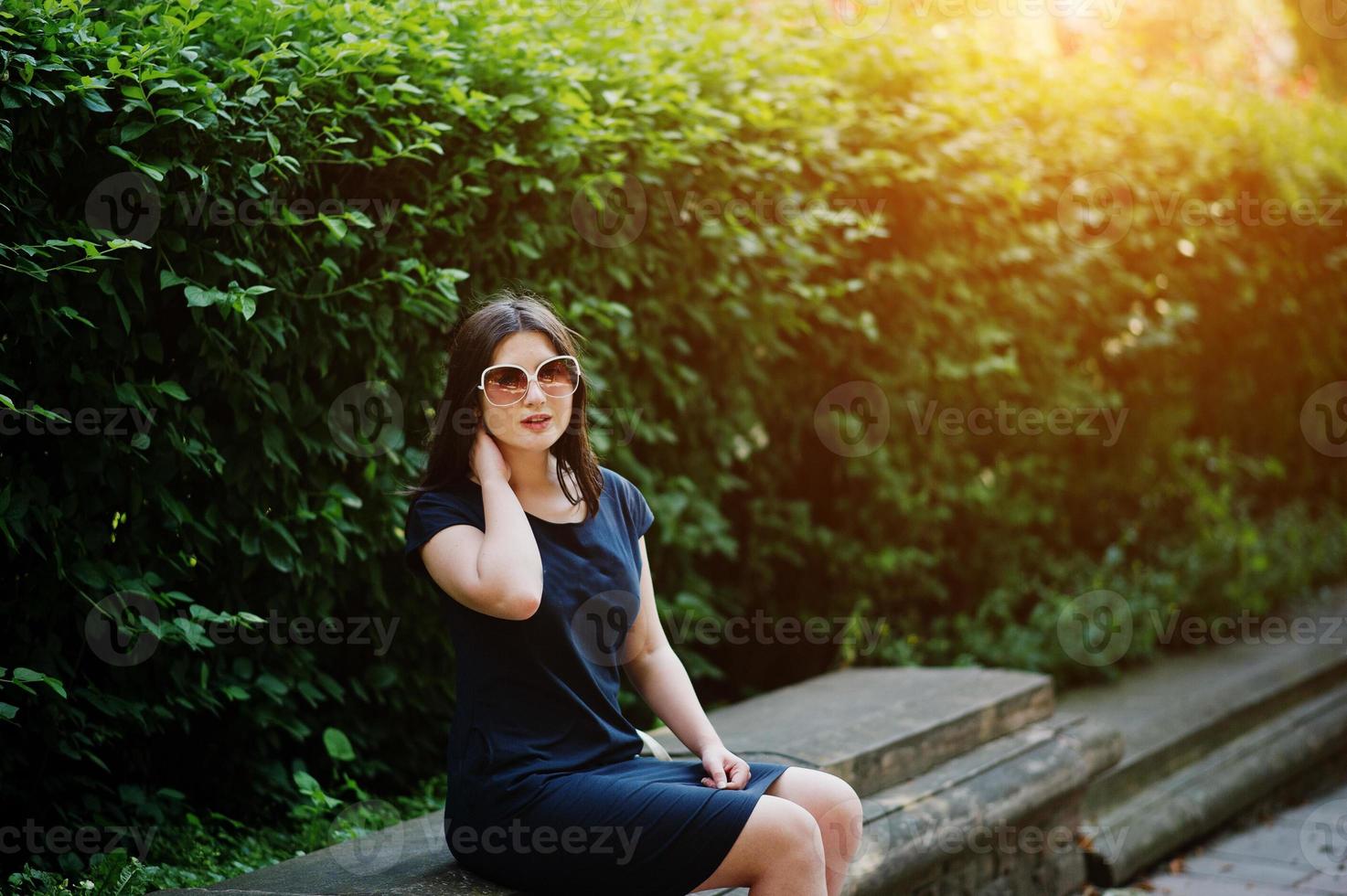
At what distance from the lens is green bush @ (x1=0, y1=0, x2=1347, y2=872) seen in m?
2.73

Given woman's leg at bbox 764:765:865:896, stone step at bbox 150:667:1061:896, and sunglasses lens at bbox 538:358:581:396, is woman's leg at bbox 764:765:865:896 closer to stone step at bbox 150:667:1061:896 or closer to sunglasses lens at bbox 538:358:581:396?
stone step at bbox 150:667:1061:896

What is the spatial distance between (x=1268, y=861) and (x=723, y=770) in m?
2.97

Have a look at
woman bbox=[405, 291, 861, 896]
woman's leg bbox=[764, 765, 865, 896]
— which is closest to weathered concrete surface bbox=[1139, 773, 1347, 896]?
woman's leg bbox=[764, 765, 865, 896]

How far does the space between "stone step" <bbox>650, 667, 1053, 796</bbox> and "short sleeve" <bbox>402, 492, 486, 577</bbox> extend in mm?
1197

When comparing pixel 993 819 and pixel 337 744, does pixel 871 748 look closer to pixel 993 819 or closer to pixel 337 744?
pixel 993 819

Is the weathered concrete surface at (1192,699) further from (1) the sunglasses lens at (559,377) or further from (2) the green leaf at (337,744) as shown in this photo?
(1) the sunglasses lens at (559,377)

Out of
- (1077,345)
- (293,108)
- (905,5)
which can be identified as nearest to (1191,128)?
(1077,345)

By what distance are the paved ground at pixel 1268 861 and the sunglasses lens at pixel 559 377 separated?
9.36 ft

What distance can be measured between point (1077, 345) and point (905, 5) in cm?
200

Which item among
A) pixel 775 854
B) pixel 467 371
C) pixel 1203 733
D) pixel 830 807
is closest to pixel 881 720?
pixel 830 807

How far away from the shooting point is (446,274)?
3.19 meters

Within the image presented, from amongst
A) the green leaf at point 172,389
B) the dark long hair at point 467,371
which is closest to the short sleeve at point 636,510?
the dark long hair at point 467,371

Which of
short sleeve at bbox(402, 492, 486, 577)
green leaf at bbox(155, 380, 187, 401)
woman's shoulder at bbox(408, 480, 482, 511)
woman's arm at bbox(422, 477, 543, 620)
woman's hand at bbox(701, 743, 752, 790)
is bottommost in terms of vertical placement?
woman's hand at bbox(701, 743, 752, 790)

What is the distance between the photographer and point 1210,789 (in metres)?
4.78
